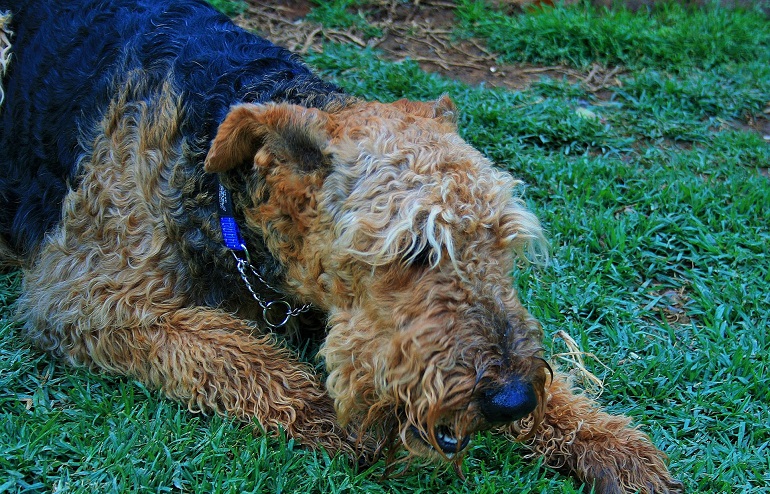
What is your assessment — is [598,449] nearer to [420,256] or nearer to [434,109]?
[420,256]

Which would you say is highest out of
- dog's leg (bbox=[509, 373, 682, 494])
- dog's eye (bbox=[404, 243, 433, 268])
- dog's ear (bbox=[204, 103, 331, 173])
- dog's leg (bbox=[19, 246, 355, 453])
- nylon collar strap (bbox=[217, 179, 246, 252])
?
dog's ear (bbox=[204, 103, 331, 173])

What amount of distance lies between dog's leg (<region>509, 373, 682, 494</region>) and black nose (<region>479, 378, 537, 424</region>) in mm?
720

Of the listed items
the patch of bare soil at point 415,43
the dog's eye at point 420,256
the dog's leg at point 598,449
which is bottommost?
the patch of bare soil at point 415,43

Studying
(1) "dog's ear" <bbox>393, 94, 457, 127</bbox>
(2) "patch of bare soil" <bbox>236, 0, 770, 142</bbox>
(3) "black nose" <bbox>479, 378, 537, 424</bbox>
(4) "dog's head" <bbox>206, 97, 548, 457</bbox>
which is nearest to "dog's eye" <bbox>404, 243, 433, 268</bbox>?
(4) "dog's head" <bbox>206, 97, 548, 457</bbox>

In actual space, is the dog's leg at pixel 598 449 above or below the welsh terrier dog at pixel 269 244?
below

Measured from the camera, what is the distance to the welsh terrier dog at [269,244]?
101 inches

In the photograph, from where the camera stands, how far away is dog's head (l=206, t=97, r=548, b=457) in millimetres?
2490

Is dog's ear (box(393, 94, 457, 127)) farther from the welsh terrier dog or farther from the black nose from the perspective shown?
the black nose

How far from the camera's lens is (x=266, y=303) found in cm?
343

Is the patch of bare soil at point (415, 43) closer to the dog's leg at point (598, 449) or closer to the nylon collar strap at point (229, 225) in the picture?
the nylon collar strap at point (229, 225)

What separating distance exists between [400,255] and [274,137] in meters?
0.76

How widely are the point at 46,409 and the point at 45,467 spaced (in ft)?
1.37

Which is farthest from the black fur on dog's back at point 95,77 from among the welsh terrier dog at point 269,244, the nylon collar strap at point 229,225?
the nylon collar strap at point 229,225

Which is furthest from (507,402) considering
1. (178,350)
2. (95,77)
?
(95,77)
